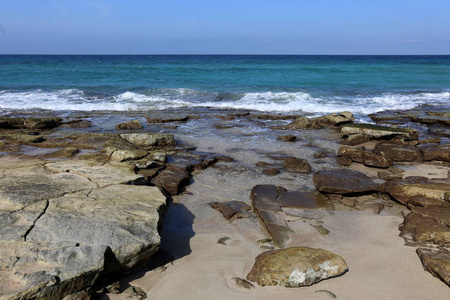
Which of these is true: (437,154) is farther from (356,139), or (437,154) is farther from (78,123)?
(78,123)

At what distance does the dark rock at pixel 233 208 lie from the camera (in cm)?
595

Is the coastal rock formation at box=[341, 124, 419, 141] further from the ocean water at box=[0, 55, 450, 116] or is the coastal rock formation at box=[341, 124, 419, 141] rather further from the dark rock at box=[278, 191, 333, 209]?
the ocean water at box=[0, 55, 450, 116]

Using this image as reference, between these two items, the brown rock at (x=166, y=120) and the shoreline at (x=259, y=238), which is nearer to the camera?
the shoreline at (x=259, y=238)

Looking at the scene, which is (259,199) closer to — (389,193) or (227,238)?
(227,238)

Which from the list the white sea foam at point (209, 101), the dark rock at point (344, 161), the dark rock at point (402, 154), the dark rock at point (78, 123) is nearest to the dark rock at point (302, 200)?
the dark rock at point (344, 161)

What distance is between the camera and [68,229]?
4.27 m

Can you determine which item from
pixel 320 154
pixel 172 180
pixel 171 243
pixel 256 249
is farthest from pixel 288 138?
pixel 171 243

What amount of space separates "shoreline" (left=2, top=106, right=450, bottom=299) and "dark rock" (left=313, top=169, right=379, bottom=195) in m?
0.34

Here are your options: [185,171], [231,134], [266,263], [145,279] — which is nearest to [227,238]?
[266,263]

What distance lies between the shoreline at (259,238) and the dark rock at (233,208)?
11 centimetres

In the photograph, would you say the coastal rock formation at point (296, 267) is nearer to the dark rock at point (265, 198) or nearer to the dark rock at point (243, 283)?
the dark rock at point (243, 283)

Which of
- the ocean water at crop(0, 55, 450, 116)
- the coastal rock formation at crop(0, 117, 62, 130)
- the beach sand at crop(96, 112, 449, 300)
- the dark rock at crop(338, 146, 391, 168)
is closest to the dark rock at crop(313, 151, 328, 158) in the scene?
the dark rock at crop(338, 146, 391, 168)

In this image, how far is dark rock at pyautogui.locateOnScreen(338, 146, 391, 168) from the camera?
27.7ft

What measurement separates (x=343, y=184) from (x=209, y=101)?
49.6ft
